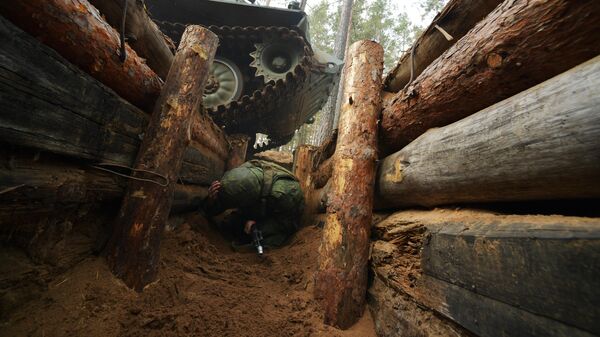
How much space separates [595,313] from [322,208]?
301 cm

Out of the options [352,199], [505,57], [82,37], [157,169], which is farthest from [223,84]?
[505,57]

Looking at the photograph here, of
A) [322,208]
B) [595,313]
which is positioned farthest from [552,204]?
[322,208]

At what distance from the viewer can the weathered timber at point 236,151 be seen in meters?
5.24

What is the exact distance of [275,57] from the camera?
6.09m

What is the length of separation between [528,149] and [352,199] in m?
1.15

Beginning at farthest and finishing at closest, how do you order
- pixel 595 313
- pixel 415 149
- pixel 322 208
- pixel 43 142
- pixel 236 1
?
1. pixel 236 1
2. pixel 322 208
3. pixel 415 149
4. pixel 43 142
5. pixel 595 313

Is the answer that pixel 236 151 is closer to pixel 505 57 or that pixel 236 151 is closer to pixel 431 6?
pixel 505 57

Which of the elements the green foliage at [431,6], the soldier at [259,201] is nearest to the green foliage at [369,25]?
the green foliage at [431,6]

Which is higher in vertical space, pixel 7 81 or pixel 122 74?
pixel 122 74

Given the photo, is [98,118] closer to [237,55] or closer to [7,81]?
[7,81]

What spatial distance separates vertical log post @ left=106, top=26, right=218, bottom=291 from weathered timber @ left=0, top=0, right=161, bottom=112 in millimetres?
251

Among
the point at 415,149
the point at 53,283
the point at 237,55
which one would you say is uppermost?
the point at 237,55

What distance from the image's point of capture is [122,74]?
179 cm

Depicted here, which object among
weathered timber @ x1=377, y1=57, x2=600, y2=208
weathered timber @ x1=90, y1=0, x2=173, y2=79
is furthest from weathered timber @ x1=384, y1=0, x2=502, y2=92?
weathered timber @ x1=90, y1=0, x2=173, y2=79
